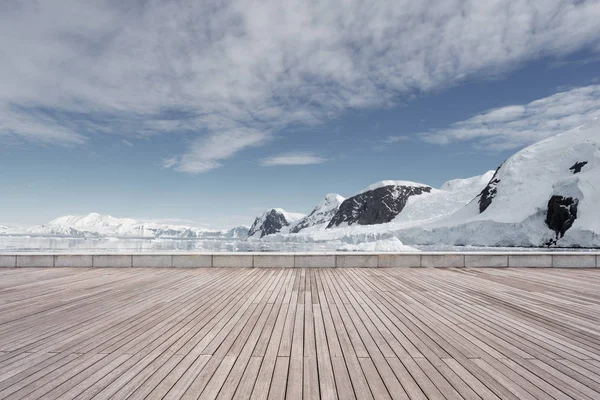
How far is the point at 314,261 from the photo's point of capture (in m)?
11.3

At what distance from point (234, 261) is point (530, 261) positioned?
9.77 metres

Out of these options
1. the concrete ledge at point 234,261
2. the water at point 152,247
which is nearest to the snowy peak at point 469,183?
the water at point 152,247

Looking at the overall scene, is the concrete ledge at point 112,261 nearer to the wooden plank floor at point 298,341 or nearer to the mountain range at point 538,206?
the wooden plank floor at point 298,341

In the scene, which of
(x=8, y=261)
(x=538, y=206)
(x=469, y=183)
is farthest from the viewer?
(x=469, y=183)

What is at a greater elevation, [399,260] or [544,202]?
[544,202]

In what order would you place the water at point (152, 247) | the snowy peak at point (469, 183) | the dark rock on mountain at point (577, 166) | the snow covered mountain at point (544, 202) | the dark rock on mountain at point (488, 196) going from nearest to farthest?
the water at point (152, 247)
the snow covered mountain at point (544, 202)
the dark rock on mountain at point (577, 166)
the dark rock on mountain at point (488, 196)
the snowy peak at point (469, 183)

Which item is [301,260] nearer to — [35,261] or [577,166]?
[35,261]

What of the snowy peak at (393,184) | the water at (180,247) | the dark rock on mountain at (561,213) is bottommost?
the water at (180,247)

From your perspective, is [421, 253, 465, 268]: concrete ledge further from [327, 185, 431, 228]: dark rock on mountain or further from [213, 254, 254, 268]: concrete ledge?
[327, 185, 431, 228]: dark rock on mountain

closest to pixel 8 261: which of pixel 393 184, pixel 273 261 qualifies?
pixel 273 261

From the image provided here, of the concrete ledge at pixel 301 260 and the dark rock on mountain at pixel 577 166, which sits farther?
the dark rock on mountain at pixel 577 166

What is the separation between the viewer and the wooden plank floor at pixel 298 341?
3.09m

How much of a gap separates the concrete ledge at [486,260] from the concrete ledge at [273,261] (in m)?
5.87

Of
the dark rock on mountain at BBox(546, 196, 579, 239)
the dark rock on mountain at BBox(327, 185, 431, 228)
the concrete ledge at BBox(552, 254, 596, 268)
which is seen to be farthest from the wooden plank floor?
the dark rock on mountain at BBox(327, 185, 431, 228)
